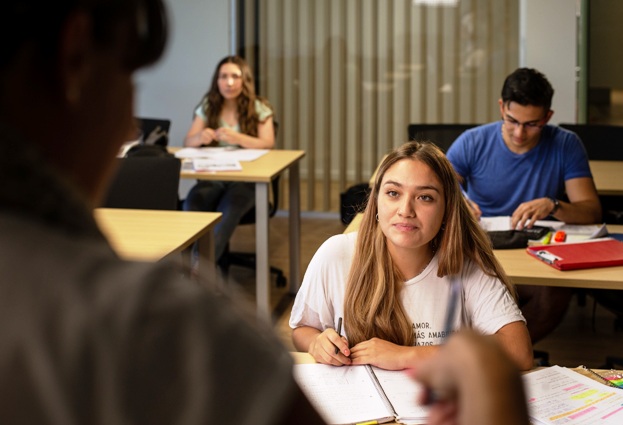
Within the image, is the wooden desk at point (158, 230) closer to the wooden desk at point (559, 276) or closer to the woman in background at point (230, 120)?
the wooden desk at point (559, 276)

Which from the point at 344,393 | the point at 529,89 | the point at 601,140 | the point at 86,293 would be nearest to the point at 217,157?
the point at 529,89

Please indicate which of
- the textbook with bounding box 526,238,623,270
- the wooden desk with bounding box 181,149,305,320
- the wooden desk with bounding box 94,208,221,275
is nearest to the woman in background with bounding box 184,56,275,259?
the wooden desk with bounding box 181,149,305,320

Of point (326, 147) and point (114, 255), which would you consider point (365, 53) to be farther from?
point (114, 255)

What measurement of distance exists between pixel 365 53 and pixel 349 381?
16.6ft

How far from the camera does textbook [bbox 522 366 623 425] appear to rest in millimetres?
1918

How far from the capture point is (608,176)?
4.59 metres

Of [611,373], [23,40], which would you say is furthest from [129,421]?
[611,373]

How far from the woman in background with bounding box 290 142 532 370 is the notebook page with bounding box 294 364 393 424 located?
14 cm

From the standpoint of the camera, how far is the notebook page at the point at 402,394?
1.93 m

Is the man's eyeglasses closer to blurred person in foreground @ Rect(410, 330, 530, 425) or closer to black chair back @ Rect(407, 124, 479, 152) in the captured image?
black chair back @ Rect(407, 124, 479, 152)

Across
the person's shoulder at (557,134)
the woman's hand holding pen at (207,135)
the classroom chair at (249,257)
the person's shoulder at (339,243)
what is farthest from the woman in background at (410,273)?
the woman's hand holding pen at (207,135)

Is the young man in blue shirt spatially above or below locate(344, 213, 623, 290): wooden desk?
above

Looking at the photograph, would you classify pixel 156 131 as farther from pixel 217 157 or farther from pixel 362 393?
pixel 362 393

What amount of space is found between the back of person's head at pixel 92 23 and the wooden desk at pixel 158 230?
8.47 feet
